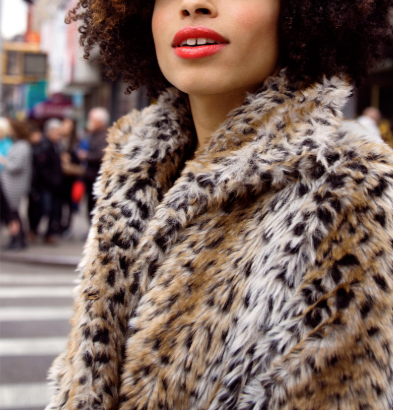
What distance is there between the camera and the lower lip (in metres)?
1.31

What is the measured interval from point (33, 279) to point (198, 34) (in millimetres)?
6730

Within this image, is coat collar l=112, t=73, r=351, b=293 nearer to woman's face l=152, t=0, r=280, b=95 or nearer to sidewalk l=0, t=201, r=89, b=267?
woman's face l=152, t=0, r=280, b=95

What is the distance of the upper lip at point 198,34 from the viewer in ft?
4.29

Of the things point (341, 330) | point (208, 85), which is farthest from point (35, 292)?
point (341, 330)

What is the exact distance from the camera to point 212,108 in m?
1.50

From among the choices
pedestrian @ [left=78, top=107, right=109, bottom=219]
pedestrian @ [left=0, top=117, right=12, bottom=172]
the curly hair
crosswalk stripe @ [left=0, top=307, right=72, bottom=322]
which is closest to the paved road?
crosswalk stripe @ [left=0, top=307, right=72, bottom=322]

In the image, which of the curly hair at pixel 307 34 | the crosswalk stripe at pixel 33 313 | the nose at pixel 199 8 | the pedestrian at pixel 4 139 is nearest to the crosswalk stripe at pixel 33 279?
the crosswalk stripe at pixel 33 313

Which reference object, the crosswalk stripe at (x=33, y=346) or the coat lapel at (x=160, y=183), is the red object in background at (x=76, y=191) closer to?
the crosswalk stripe at (x=33, y=346)

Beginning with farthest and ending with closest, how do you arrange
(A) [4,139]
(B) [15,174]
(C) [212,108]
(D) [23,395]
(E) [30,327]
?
(A) [4,139]
(B) [15,174]
(E) [30,327]
(D) [23,395]
(C) [212,108]

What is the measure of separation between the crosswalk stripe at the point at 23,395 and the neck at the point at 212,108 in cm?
283

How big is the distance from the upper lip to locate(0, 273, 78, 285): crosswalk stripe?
6.43 m

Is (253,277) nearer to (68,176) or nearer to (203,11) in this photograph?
(203,11)

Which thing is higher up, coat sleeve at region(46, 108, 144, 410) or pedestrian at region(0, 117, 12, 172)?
coat sleeve at region(46, 108, 144, 410)

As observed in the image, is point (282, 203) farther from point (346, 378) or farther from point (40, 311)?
point (40, 311)
